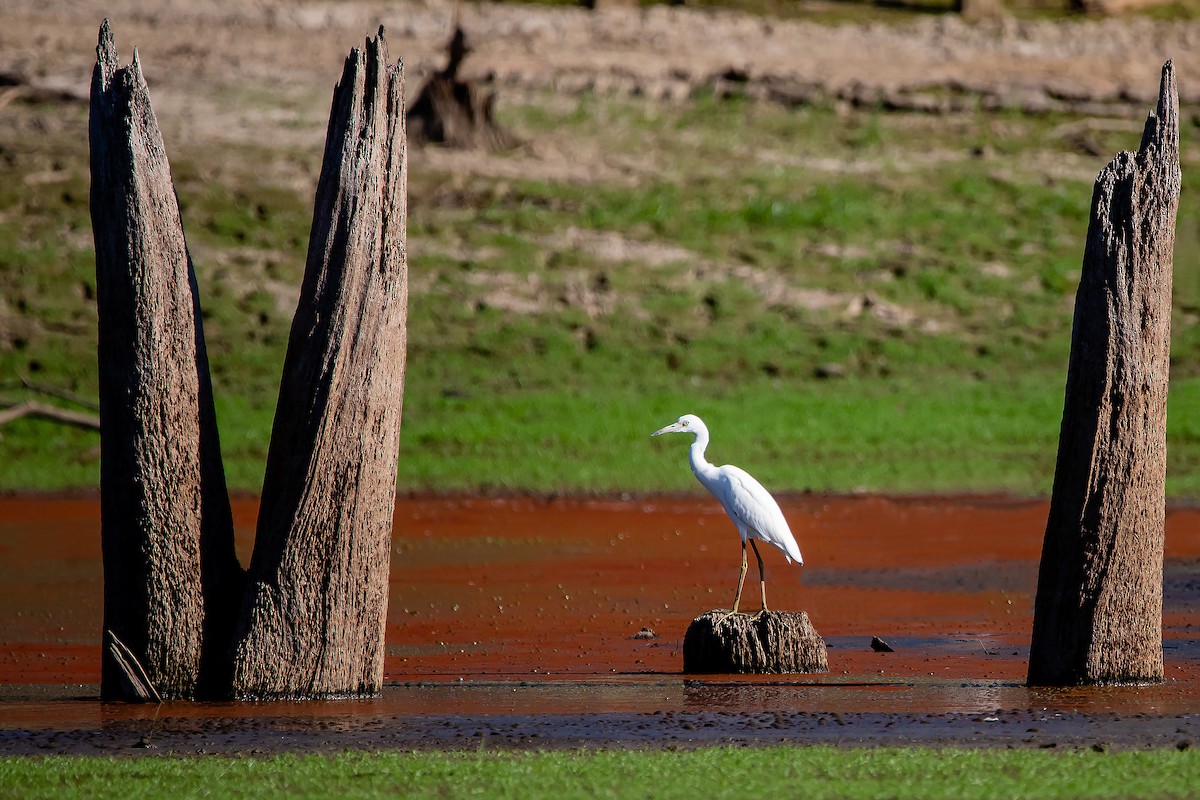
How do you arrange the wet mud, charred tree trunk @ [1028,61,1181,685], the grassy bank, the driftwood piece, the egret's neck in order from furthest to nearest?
the driftwood piece
the grassy bank
the egret's neck
charred tree trunk @ [1028,61,1181,685]
the wet mud

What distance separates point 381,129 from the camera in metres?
9.55

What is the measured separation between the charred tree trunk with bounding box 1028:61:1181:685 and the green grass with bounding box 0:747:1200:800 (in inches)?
60.4

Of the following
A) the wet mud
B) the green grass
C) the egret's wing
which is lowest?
the wet mud

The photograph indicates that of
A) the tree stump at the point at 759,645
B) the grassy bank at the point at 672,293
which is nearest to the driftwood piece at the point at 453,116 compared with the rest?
the grassy bank at the point at 672,293

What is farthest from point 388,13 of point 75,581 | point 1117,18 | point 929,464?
point 75,581

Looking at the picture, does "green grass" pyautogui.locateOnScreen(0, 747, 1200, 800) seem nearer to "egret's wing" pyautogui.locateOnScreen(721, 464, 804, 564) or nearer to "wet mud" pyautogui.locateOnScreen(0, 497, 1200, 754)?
"wet mud" pyautogui.locateOnScreen(0, 497, 1200, 754)

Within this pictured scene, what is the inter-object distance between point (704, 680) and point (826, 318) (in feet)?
49.1

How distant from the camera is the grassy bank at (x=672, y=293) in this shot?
21.0 metres

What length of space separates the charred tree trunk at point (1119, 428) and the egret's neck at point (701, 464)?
8.42ft

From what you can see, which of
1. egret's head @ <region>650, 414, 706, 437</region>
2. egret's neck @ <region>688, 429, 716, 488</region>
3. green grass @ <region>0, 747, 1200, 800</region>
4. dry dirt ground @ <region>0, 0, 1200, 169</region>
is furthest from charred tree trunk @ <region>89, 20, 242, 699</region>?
dry dirt ground @ <region>0, 0, 1200, 169</region>

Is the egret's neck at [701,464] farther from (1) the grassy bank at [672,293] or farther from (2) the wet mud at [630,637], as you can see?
(1) the grassy bank at [672,293]

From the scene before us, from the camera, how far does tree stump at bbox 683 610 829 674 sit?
10.6 meters

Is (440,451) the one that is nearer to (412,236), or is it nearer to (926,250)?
(412,236)

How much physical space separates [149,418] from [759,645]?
368 cm
